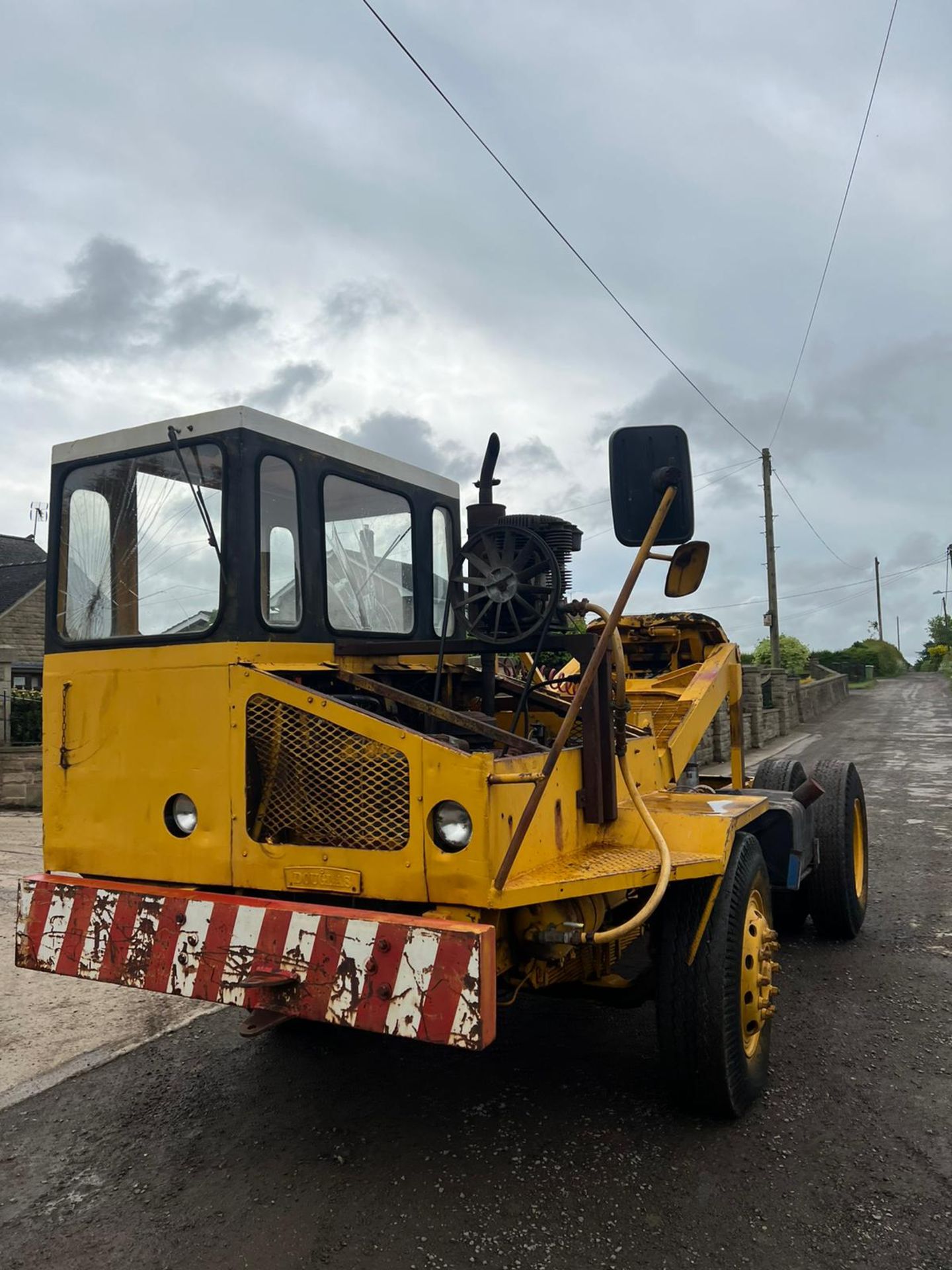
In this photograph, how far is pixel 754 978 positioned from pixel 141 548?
281 centimetres

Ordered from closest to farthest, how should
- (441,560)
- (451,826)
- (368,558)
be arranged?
(451,826) → (368,558) → (441,560)

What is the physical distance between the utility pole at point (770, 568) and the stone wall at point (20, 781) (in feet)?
71.6

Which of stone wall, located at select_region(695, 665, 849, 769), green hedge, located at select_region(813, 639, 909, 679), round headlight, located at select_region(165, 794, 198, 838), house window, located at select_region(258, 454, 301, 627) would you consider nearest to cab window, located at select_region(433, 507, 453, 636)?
house window, located at select_region(258, 454, 301, 627)

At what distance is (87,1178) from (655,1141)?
6.13 ft

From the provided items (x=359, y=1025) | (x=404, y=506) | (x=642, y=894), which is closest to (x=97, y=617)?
(x=404, y=506)

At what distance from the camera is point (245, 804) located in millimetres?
3277

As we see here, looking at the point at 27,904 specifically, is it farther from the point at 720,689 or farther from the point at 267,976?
the point at 720,689

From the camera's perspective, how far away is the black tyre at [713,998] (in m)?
3.31

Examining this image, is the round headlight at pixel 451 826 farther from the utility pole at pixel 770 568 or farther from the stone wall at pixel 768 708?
the utility pole at pixel 770 568

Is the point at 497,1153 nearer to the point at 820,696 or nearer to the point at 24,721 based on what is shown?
the point at 24,721

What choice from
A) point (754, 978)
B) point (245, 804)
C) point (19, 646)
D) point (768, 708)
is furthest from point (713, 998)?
point (19, 646)

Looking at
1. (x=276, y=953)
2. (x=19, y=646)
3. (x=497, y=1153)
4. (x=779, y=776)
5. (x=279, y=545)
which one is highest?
(x=19, y=646)

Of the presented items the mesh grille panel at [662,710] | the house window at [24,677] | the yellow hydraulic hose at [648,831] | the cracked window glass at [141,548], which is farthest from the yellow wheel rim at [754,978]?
the house window at [24,677]

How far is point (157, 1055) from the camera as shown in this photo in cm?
423
